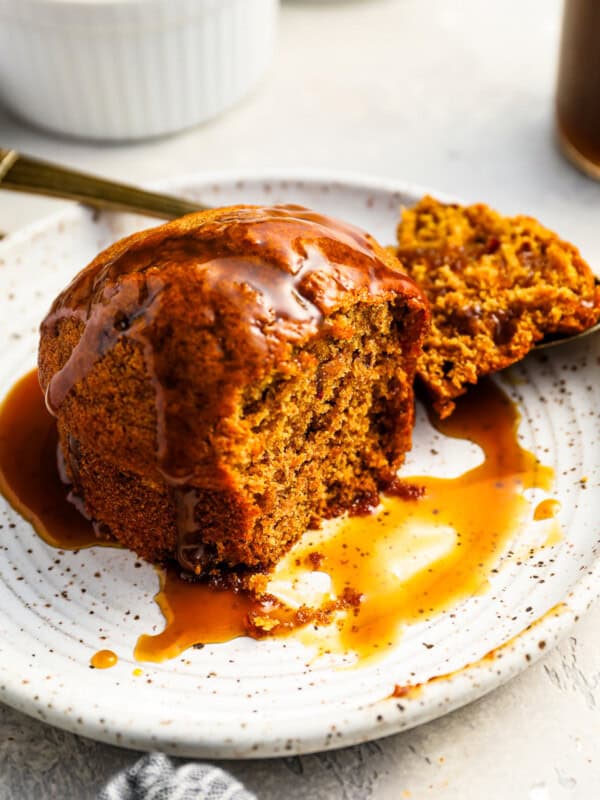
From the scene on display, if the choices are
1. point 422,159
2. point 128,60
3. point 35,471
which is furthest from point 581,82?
point 35,471

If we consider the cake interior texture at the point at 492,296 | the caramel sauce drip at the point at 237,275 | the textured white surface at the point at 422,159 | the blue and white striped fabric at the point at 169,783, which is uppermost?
the caramel sauce drip at the point at 237,275

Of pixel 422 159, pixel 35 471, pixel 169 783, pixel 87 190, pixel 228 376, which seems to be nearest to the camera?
pixel 169 783

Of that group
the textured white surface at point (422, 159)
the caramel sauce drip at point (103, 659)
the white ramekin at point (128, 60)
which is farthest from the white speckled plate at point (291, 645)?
the white ramekin at point (128, 60)

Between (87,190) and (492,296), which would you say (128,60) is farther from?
(492,296)

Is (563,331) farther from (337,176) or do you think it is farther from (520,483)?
(337,176)

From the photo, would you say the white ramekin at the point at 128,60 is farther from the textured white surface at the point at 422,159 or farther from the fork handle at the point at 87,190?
the fork handle at the point at 87,190

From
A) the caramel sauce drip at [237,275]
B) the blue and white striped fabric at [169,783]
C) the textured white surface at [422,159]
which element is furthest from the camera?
the caramel sauce drip at [237,275]
